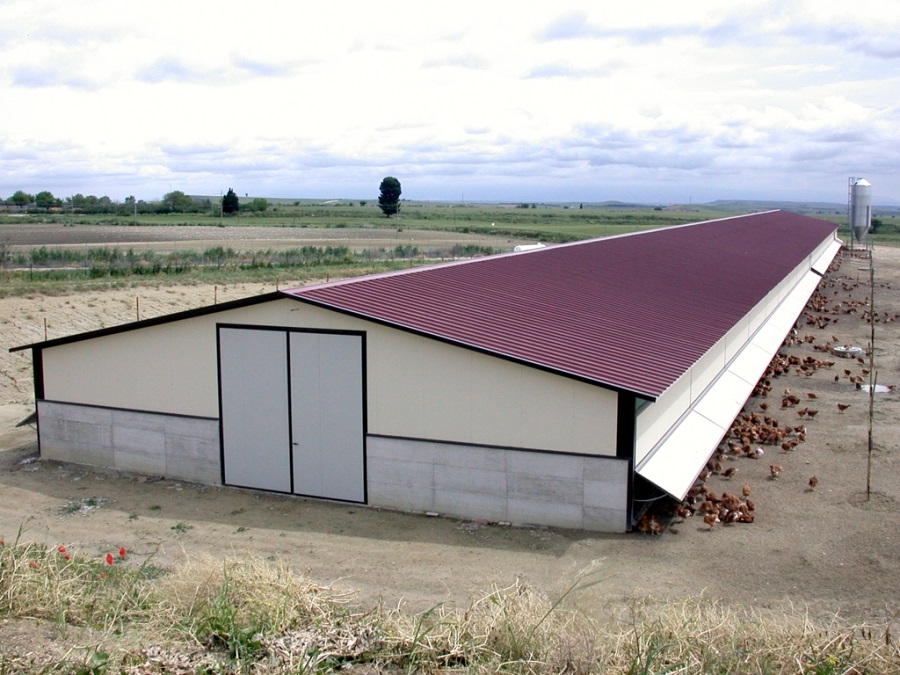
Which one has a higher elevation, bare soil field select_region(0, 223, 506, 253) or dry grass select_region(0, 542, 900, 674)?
bare soil field select_region(0, 223, 506, 253)

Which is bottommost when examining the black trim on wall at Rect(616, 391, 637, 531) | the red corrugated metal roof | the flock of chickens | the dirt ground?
the dirt ground

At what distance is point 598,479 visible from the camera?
38.4 ft

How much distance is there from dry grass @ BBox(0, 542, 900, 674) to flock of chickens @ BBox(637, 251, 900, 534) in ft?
14.7

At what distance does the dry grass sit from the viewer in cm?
652

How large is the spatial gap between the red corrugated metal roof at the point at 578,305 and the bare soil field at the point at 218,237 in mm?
47818

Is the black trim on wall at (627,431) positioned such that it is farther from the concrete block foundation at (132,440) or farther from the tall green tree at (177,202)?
the tall green tree at (177,202)

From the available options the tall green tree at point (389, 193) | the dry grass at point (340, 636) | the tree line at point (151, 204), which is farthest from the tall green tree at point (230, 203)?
the dry grass at point (340, 636)

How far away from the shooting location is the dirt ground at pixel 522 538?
10.1m

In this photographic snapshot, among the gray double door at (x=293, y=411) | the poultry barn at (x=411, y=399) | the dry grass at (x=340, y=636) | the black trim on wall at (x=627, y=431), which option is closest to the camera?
the dry grass at (x=340, y=636)

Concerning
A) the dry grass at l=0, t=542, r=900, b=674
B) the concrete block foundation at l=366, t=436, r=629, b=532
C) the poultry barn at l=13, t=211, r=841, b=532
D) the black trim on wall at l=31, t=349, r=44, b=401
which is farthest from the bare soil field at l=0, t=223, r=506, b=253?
the dry grass at l=0, t=542, r=900, b=674

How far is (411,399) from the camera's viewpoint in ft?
41.7

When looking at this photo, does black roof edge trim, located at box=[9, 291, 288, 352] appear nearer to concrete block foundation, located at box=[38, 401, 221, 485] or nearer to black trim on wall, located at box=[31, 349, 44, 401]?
black trim on wall, located at box=[31, 349, 44, 401]

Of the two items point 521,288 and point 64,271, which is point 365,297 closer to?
point 521,288

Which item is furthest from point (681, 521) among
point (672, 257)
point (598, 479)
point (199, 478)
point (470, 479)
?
point (672, 257)
